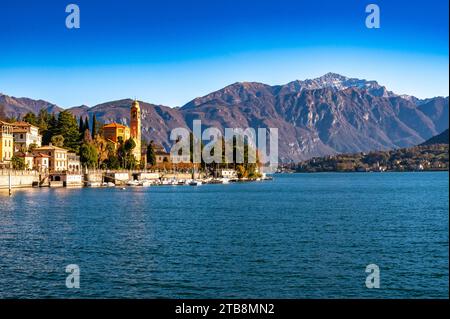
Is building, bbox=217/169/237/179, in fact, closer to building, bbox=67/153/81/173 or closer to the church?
the church

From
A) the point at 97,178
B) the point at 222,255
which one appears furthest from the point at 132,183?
the point at 222,255

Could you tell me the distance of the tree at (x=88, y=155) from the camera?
138 m

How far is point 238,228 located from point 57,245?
603 inches

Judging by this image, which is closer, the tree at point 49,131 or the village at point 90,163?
the village at point 90,163

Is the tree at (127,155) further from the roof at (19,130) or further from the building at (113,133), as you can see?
the roof at (19,130)

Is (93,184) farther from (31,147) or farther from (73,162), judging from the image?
(31,147)

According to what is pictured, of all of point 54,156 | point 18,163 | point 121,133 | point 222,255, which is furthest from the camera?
point 121,133

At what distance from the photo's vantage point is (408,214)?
202 feet

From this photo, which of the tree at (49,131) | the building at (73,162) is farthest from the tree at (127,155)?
the building at (73,162)

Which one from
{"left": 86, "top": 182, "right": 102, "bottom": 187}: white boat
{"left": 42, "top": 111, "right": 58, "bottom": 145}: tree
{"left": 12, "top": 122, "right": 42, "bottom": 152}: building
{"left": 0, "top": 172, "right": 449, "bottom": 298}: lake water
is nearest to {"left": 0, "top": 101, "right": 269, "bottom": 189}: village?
{"left": 12, "top": 122, "right": 42, "bottom": 152}: building

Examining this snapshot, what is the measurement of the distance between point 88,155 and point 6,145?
872 inches

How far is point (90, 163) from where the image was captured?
140 meters
